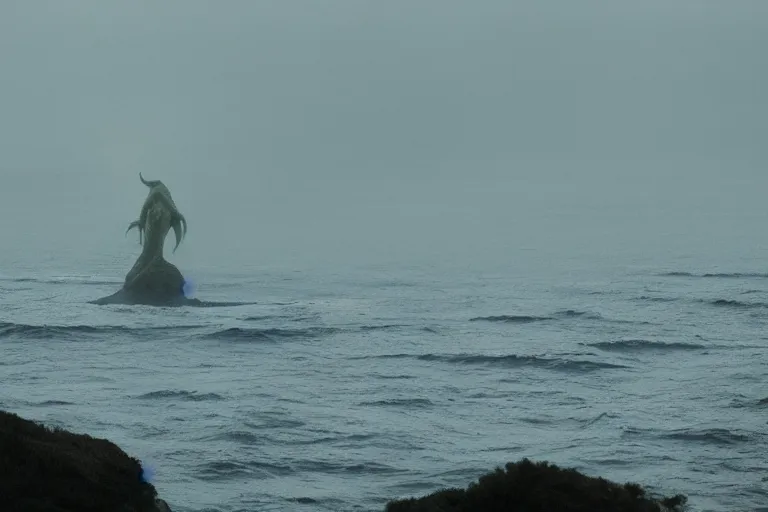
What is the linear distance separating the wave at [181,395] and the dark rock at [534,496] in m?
15.2

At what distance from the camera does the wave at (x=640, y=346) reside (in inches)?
1551

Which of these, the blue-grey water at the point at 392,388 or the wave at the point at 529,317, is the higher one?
the wave at the point at 529,317

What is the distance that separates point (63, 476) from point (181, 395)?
15413 mm

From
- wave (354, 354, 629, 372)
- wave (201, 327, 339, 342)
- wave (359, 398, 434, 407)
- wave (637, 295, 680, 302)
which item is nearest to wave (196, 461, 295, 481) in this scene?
wave (359, 398, 434, 407)

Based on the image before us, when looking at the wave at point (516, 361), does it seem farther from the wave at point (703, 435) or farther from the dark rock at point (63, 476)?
the dark rock at point (63, 476)

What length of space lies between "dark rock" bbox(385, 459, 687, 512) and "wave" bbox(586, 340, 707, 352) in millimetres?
23976

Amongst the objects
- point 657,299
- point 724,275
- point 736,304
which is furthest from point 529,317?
point 724,275

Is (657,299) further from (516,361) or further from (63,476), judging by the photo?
(63,476)

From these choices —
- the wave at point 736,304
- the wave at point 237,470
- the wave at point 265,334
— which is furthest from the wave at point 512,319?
the wave at point 237,470

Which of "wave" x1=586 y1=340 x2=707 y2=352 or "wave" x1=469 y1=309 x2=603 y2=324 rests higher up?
"wave" x1=469 y1=309 x2=603 y2=324

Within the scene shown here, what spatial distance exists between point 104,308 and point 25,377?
38.1ft

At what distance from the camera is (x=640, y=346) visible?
1571 inches

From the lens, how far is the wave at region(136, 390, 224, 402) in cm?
3034

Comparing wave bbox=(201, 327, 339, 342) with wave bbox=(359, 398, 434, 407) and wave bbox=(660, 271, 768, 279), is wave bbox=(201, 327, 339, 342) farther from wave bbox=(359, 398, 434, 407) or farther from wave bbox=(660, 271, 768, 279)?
wave bbox=(660, 271, 768, 279)
